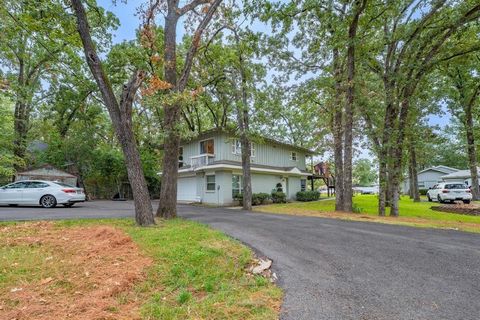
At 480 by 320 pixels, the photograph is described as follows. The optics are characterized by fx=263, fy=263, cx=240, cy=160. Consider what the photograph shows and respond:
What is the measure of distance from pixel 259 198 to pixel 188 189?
618cm

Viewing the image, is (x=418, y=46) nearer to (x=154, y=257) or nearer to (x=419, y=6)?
(x=419, y=6)

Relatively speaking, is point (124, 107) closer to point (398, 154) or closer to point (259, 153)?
point (398, 154)

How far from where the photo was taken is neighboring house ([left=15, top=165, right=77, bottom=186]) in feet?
64.3

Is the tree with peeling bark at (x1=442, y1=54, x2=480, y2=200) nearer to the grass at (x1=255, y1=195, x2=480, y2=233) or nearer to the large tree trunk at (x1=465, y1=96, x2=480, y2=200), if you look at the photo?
the large tree trunk at (x1=465, y1=96, x2=480, y2=200)

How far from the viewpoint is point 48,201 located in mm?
13844

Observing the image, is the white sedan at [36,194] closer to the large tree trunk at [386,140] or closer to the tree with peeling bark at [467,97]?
the large tree trunk at [386,140]

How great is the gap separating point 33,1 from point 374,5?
13.2 meters

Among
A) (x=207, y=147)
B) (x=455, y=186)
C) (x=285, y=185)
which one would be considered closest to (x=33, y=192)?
(x=207, y=147)

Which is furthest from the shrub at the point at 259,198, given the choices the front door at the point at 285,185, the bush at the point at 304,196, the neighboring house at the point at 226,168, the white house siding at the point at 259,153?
the bush at the point at 304,196

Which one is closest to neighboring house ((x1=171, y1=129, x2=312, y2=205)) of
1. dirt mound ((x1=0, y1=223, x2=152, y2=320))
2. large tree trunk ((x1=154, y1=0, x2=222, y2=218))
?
large tree trunk ((x1=154, y1=0, x2=222, y2=218))

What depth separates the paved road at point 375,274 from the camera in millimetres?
2902

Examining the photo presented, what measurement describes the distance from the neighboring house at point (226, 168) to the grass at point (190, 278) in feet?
40.0

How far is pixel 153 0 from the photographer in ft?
33.4

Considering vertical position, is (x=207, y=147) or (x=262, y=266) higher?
(x=207, y=147)
